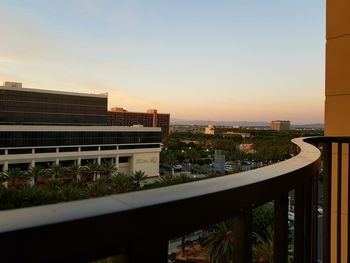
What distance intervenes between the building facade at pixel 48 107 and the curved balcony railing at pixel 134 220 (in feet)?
178

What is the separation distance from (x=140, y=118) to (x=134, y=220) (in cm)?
10892

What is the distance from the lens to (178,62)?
42094mm

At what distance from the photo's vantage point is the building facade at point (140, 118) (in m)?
103

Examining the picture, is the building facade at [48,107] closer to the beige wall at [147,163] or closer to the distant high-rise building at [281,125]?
the beige wall at [147,163]

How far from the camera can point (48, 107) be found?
53.0 m

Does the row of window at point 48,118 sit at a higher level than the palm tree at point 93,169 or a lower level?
higher

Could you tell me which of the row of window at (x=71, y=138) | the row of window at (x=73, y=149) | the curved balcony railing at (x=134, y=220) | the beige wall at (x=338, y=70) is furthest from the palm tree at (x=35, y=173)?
the curved balcony railing at (x=134, y=220)

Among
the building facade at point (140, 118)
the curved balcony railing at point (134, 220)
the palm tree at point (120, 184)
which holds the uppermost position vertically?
the building facade at point (140, 118)

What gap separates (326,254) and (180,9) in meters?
25.7

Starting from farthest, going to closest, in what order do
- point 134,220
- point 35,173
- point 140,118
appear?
point 140,118 → point 35,173 → point 134,220

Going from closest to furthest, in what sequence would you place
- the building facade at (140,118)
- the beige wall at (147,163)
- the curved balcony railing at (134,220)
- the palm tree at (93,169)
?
the curved balcony railing at (134,220), the palm tree at (93,169), the beige wall at (147,163), the building facade at (140,118)

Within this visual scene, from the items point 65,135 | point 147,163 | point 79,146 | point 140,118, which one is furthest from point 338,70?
point 140,118

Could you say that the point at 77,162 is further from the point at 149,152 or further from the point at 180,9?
the point at 180,9

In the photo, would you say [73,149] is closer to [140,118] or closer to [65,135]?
[65,135]
